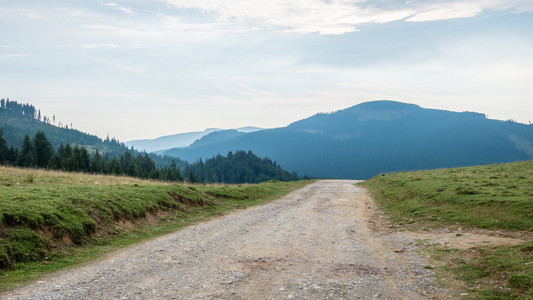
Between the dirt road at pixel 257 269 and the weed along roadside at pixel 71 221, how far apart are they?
130cm

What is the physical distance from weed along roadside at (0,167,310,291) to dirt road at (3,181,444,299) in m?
1.30

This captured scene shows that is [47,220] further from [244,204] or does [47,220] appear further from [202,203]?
[244,204]

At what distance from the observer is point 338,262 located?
1080 cm

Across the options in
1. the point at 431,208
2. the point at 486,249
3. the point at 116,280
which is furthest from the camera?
the point at 431,208

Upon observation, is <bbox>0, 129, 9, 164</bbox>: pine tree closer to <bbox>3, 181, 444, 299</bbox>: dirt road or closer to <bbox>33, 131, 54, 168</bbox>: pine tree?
<bbox>33, 131, 54, 168</bbox>: pine tree

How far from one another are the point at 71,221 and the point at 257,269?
8881 mm

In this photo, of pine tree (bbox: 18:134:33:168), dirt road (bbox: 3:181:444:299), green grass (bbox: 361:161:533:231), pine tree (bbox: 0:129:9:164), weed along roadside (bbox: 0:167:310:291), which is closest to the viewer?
dirt road (bbox: 3:181:444:299)

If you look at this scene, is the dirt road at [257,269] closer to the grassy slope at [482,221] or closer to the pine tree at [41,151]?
the grassy slope at [482,221]

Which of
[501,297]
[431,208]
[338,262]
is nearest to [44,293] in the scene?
[338,262]

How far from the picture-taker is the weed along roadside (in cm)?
1055

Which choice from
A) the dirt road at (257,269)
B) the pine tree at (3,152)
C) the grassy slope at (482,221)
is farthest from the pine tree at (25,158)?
the grassy slope at (482,221)

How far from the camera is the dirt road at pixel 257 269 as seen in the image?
26.6 feet

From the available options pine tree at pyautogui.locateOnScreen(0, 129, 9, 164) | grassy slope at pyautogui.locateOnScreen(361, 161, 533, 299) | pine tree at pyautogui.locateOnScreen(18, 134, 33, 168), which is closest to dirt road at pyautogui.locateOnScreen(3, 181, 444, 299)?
grassy slope at pyautogui.locateOnScreen(361, 161, 533, 299)

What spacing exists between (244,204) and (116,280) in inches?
751
